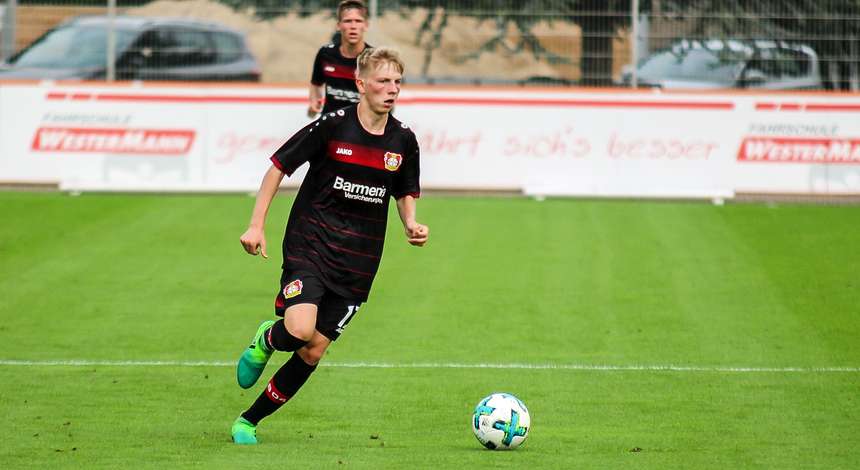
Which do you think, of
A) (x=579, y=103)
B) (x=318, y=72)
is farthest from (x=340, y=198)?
(x=579, y=103)

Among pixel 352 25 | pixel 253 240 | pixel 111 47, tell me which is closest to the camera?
pixel 253 240

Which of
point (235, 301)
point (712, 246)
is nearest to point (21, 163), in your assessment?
point (235, 301)

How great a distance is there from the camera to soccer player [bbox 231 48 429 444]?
753 centimetres

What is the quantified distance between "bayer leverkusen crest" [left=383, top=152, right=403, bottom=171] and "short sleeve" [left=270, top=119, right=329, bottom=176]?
13.4 inches

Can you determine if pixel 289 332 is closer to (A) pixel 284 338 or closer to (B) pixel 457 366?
(A) pixel 284 338

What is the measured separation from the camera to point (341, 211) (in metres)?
7.66

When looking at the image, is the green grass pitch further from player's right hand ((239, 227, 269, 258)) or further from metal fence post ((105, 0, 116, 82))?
metal fence post ((105, 0, 116, 82))

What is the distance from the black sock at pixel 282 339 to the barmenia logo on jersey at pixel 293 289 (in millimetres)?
139

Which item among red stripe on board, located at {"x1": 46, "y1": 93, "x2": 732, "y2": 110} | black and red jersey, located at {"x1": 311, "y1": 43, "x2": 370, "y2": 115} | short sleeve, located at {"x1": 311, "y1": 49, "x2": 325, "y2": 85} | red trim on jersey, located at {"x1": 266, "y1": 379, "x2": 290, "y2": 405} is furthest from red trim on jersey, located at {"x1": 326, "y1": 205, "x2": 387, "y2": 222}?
red stripe on board, located at {"x1": 46, "y1": 93, "x2": 732, "y2": 110}

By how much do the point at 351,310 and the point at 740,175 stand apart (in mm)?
12025

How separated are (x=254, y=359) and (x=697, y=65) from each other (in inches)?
510

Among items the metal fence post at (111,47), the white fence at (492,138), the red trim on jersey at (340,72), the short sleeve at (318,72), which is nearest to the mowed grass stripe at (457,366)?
the red trim on jersey at (340,72)

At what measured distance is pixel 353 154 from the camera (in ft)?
25.0

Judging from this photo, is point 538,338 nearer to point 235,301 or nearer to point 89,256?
point 235,301
